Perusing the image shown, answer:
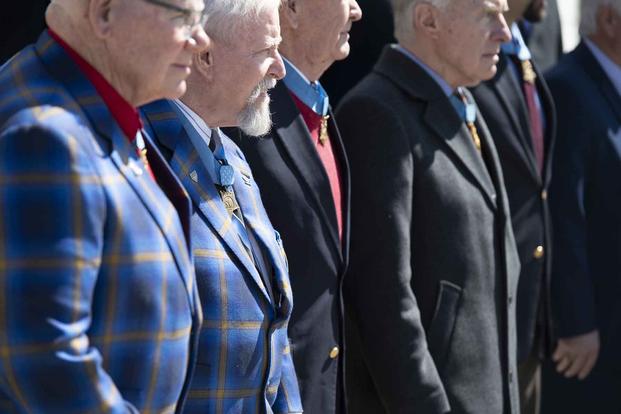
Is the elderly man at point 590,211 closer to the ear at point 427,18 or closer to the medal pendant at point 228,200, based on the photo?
the ear at point 427,18

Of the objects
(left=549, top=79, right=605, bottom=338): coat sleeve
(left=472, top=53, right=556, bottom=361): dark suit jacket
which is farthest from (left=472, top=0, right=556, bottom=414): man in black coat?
(left=549, top=79, right=605, bottom=338): coat sleeve

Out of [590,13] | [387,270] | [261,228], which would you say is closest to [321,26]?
[387,270]

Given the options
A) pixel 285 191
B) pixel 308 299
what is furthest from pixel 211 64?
pixel 308 299

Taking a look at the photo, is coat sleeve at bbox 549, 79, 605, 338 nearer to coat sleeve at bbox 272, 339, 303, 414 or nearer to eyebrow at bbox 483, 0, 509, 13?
eyebrow at bbox 483, 0, 509, 13

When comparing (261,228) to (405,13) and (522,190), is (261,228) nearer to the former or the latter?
(405,13)

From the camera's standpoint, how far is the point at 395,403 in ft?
12.1

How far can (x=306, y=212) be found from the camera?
11.1ft

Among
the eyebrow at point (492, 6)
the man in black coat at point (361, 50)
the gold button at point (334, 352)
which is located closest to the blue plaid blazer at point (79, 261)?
the gold button at point (334, 352)

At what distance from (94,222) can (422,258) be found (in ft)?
5.82

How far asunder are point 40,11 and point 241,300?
1602 mm

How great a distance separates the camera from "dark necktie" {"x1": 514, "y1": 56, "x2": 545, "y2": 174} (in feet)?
15.2

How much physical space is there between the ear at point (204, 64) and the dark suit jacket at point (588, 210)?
2135mm

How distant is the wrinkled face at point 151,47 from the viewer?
232cm

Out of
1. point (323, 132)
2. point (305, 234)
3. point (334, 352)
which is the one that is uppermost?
point (323, 132)
